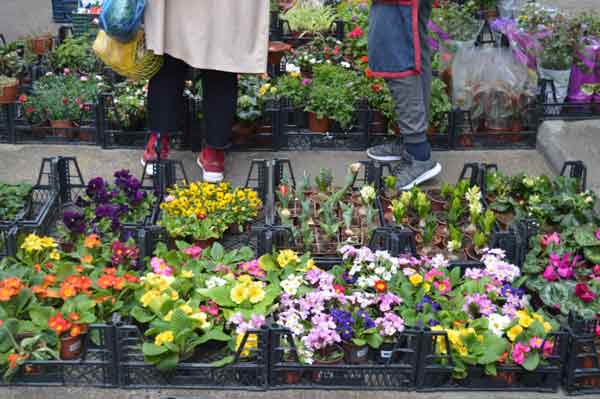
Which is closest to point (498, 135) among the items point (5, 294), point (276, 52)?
point (276, 52)

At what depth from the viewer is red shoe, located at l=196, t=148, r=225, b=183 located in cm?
503

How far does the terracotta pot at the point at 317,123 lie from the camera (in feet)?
18.4

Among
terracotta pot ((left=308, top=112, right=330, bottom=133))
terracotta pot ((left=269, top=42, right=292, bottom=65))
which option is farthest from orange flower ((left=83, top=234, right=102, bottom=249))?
terracotta pot ((left=269, top=42, right=292, bottom=65))

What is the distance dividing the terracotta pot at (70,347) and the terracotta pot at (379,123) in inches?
106

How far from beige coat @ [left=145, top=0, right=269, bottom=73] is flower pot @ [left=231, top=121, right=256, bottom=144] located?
855 mm

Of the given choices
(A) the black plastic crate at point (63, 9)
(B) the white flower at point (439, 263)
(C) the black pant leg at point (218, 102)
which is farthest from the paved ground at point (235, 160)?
(A) the black plastic crate at point (63, 9)

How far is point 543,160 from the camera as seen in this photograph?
552 centimetres

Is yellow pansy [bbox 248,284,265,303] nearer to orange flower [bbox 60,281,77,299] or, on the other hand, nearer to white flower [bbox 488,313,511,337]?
orange flower [bbox 60,281,77,299]

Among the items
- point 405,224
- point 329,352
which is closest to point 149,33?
point 405,224

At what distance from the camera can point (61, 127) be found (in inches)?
220

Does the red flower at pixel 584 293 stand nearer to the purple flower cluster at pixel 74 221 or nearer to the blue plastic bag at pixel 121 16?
the purple flower cluster at pixel 74 221

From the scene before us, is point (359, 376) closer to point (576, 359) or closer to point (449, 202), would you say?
point (576, 359)

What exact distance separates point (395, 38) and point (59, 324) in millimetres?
2366

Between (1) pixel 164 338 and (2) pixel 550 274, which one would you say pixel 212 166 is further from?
(2) pixel 550 274
